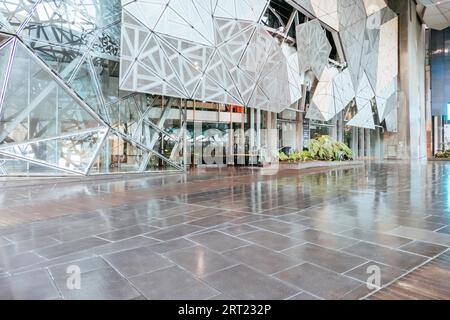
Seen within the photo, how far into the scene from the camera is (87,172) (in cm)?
1155

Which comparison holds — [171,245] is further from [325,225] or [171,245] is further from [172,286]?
[325,225]

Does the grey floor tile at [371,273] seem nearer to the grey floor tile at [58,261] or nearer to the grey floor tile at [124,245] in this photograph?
the grey floor tile at [124,245]

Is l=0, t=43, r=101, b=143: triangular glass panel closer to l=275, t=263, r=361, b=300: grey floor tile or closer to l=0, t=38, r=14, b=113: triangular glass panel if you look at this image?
l=0, t=38, r=14, b=113: triangular glass panel

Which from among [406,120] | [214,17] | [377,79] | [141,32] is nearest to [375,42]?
[377,79]

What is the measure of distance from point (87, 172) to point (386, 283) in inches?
429

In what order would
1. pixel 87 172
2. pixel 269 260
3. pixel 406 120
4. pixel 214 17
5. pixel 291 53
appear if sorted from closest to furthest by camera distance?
pixel 269 260 < pixel 87 172 < pixel 214 17 < pixel 291 53 < pixel 406 120

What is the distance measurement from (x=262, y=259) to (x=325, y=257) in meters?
0.61

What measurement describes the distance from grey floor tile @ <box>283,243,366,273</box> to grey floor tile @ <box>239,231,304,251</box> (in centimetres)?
13

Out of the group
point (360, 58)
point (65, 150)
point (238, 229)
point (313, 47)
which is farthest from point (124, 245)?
point (360, 58)

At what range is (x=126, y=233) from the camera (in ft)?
13.7

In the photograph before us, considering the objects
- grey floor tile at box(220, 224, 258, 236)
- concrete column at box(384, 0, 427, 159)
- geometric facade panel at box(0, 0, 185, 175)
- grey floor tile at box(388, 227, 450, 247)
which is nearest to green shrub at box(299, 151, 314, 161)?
geometric facade panel at box(0, 0, 185, 175)
